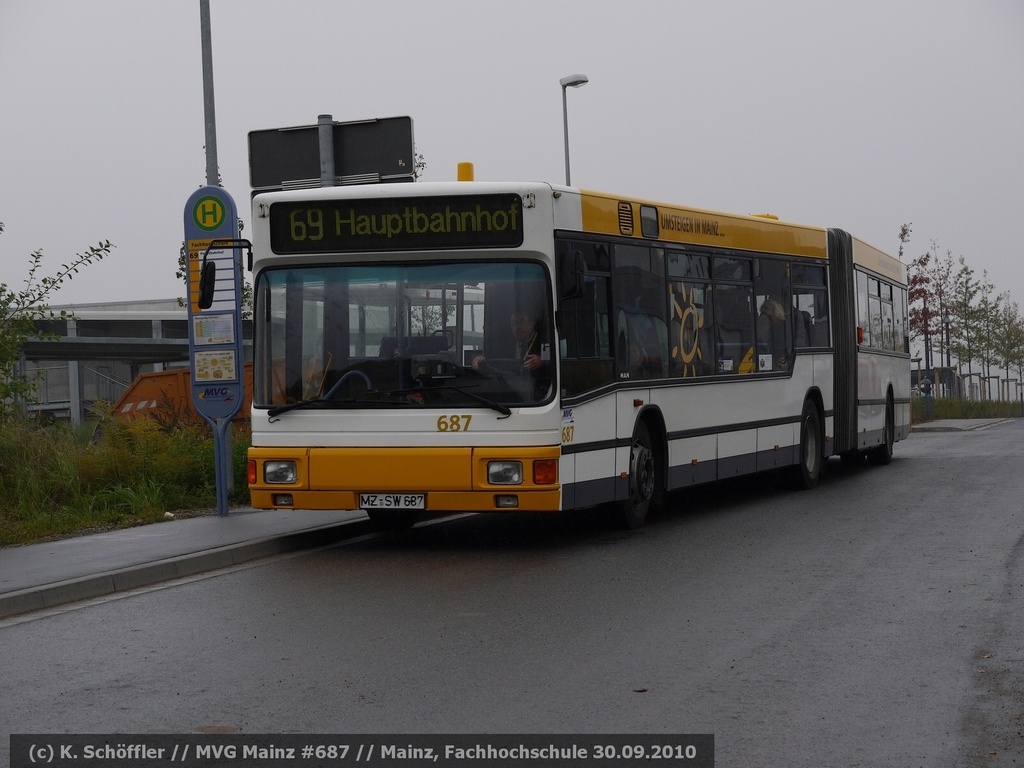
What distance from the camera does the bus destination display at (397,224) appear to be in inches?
470

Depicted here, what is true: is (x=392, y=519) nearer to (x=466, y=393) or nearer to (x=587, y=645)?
(x=466, y=393)

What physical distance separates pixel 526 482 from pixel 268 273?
286 cm

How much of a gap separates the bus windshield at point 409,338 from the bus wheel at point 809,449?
6.87m

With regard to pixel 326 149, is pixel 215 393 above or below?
below

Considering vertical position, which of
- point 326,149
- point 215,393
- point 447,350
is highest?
point 326,149

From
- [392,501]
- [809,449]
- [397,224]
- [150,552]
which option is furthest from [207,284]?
[809,449]

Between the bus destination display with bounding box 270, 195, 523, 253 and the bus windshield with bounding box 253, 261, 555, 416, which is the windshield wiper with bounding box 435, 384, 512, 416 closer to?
the bus windshield with bounding box 253, 261, 555, 416

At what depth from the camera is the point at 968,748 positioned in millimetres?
5738

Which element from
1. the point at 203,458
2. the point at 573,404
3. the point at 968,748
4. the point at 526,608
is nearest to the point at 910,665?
the point at 968,748

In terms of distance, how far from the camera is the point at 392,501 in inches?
467

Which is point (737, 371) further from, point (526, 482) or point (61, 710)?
point (61, 710)

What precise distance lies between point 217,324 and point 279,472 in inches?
130

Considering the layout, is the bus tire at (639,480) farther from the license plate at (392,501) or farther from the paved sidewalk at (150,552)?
the paved sidewalk at (150,552)
